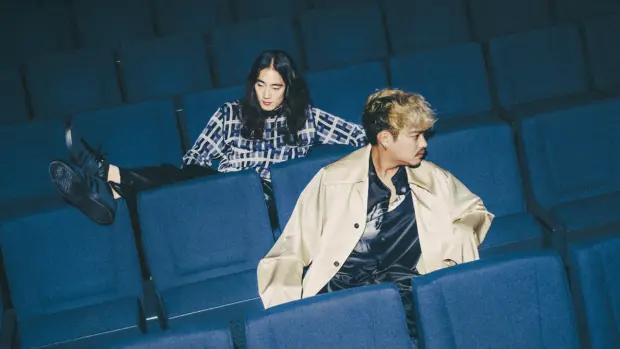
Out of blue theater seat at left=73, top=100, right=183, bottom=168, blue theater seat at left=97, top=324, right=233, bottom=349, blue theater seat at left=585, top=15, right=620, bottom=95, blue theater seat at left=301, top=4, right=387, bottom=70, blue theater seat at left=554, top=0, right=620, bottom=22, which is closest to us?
blue theater seat at left=97, top=324, right=233, bottom=349

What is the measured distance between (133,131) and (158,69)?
23 centimetres

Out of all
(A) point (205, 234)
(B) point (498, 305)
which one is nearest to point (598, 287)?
(B) point (498, 305)

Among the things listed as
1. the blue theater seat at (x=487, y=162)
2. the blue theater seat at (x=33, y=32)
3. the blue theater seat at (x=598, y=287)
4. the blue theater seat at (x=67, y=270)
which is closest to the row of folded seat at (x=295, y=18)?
the blue theater seat at (x=33, y=32)

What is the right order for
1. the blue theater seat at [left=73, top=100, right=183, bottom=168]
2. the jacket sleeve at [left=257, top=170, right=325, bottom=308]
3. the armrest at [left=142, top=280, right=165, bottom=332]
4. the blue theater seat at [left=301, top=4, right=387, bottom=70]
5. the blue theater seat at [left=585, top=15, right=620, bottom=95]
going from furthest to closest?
the blue theater seat at [left=301, top=4, right=387, bottom=70] < the blue theater seat at [left=585, top=15, right=620, bottom=95] < the blue theater seat at [left=73, top=100, right=183, bottom=168] < the armrest at [left=142, top=280, right=165, bottom=332] < the jacket sleeve at [left=257, top=170, right=325, bottom=308]

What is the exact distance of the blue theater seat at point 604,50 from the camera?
1347 millimetres

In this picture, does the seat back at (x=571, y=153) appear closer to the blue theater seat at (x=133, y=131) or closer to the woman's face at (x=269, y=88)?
the woman's face at (x=269, y=88)

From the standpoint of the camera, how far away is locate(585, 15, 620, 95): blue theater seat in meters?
1.35

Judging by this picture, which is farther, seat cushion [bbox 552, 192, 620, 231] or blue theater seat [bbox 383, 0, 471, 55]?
blue theater seat [bbox 383, 0, 471, 55]

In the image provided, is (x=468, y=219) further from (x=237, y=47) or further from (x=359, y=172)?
(x=237, y=47)

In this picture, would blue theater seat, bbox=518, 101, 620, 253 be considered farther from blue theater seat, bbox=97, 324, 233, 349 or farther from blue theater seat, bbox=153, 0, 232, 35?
blue theater seat, bbox=153, 0, 232, 35

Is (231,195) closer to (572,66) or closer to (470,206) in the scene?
(470,206)

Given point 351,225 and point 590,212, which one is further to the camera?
point 590,212

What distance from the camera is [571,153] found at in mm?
1021

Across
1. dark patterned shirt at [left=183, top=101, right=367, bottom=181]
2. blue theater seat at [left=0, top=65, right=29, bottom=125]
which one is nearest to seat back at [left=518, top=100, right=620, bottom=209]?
dark patterned shirt at [left=183, top=101, right=367, bottom=181]
